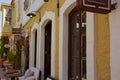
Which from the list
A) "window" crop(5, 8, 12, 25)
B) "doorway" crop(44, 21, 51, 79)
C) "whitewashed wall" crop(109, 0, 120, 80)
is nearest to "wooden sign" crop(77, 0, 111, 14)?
"whitewashed wall" crop(109, 0, 120, 80)

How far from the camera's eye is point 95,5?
12.8 feet

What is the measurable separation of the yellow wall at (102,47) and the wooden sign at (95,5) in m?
0.55

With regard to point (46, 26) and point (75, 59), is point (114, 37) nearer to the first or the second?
point (75, 59)

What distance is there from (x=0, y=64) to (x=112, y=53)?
17193mm

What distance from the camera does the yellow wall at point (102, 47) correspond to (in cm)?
456

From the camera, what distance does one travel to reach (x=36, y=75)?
29.5ft

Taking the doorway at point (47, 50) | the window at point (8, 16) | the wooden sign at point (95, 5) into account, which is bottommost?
the doorway at point (47, 50)

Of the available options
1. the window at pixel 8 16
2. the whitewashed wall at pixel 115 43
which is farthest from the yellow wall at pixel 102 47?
the window at pixel 8 16

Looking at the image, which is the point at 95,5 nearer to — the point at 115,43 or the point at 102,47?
the point at 115,43

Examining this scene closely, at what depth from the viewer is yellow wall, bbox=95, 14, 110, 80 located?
4558 millimetres

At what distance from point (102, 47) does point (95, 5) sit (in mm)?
1067

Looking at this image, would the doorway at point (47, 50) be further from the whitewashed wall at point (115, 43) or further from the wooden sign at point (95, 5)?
the wooden sign at point (95, 5)

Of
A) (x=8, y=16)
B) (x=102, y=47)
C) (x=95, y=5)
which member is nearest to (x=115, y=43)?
(x=102, y=47)

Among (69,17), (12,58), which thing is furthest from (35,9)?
(12,58)
